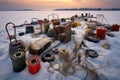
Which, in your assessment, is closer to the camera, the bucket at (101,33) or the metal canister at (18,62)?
the metal canister at (18,62)

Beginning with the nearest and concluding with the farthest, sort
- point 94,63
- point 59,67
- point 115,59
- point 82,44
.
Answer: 1. point 59,67
2. point 94,63
3. point 115,59
4. point 82,44

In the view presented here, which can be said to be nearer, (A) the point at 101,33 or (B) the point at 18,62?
(B) the point at 18,62

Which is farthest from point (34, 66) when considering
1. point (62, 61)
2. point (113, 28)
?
point (113, 28)

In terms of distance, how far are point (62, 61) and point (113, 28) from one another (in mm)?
7880

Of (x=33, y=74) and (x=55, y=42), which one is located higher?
(x=55, y=42)

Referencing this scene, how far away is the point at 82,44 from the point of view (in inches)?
267

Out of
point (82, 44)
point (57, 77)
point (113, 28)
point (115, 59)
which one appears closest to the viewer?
point (57, 77)

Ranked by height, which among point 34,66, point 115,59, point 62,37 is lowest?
point 115,59

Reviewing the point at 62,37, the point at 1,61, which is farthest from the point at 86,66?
the point at 1,61

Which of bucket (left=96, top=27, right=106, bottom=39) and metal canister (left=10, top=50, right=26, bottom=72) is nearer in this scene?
metal canister (left=10, top=50, right=26, bottom=72)

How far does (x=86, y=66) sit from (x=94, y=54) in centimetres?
116

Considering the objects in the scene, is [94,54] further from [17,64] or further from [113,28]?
[113,28]

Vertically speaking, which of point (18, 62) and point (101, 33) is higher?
point (101, 33)

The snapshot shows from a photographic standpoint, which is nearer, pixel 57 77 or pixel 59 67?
pixel 57 77
